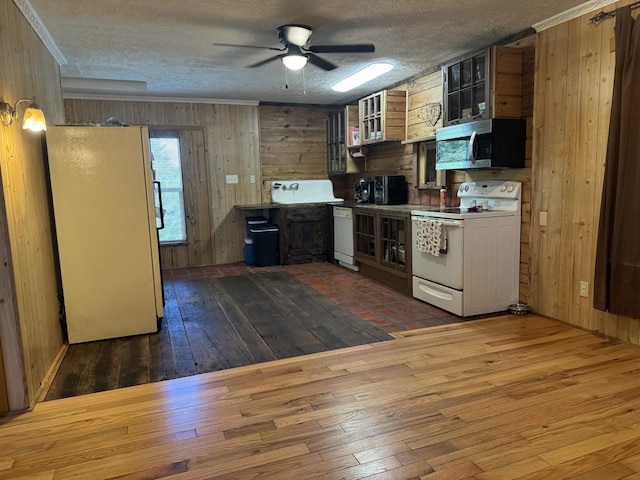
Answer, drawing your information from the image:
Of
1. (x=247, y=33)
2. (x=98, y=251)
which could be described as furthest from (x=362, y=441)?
(x=247, y=33)

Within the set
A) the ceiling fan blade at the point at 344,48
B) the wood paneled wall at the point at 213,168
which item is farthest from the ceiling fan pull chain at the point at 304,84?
the ceiling fan blade at the point at 344,48

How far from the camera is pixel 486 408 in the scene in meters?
2.28

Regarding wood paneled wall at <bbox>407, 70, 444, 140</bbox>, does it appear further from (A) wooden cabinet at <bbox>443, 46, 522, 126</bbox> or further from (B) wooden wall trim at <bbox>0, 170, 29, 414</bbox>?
(B) wooden wall trim at <bbox>0, 170, 29, 414</bbox>

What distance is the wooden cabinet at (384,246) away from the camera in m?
4.53

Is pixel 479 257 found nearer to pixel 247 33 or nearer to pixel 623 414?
pixel 623 414

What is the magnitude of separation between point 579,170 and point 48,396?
388 cm

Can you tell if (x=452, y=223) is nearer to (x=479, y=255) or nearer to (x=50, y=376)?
(x=479, y=255)

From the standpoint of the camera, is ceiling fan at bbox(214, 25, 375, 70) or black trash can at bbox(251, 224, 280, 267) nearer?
ceiling fan at bbox(214, 25, 375, 70)

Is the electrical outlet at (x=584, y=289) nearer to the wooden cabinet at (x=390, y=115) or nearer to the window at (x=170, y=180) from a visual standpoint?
the wooden cabinet at (x=390, y=115)

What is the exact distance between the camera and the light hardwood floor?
6.06ft

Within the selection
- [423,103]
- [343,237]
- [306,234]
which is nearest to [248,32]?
[423,103]

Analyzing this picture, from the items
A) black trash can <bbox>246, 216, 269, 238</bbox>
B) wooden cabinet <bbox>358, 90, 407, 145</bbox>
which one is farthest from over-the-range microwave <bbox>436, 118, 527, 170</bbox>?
black trash can <bbox>246, 216, 269, 238</bbox>

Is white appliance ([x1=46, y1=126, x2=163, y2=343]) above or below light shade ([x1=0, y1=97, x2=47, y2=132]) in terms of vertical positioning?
below

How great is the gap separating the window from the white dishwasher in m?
2.23
